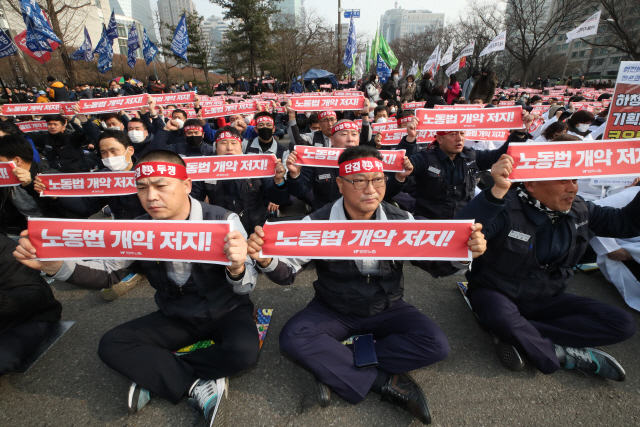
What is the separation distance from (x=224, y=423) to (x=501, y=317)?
2.28 m

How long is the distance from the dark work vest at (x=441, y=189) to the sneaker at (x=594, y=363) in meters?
2.06

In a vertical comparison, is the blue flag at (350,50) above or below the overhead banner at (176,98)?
above

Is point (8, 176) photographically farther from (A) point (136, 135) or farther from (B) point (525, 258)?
(B) point (525, 258)

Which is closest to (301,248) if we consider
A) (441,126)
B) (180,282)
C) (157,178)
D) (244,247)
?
(244,247)

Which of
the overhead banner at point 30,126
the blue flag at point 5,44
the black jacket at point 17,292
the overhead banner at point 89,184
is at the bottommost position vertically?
the black jacket at point 17,292

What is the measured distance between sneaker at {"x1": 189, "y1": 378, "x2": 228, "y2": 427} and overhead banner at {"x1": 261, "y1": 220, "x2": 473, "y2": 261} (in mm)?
1113

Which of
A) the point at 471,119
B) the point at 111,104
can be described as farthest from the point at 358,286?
the point at 111,104

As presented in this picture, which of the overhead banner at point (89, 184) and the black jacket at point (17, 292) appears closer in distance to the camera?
the black jacket at point (17, 292)

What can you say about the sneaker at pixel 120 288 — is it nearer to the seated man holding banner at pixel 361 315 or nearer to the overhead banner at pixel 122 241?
the overhead banner at pixel 122 241

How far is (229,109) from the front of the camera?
260 inches

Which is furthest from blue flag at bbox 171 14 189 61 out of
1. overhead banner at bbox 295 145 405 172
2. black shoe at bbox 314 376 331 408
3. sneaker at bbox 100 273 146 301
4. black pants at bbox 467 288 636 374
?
black pants at bbox 467 288 636 374

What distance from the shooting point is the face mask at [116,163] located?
3938 millimetres

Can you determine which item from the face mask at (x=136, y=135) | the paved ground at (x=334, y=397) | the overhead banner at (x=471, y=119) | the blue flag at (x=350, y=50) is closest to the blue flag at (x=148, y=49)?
the blue flag at (x=350, y=50)

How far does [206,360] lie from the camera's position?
2.42 meters
